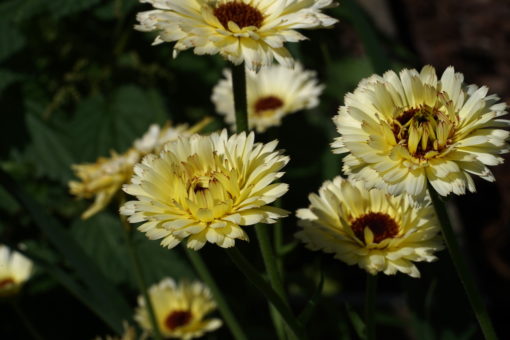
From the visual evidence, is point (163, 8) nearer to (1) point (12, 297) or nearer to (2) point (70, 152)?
(1) point (12, 297)

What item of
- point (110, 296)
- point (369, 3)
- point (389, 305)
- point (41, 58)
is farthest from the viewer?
point (369, 3)

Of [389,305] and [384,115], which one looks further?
[389,305]

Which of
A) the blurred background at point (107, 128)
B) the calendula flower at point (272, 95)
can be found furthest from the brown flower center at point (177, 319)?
the calendula flower at point (272, 95)

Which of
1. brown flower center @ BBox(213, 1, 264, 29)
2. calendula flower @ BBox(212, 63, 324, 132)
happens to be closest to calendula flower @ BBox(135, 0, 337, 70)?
brown flower center @ BBox(213, 1, 264, 29)

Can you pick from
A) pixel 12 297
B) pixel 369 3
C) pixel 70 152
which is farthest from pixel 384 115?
pixel 369 3

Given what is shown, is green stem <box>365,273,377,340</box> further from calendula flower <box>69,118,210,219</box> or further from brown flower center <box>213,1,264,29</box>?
calendula flower <box>69,118,210,219</box>

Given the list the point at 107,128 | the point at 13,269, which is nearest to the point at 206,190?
the point at 13,269
